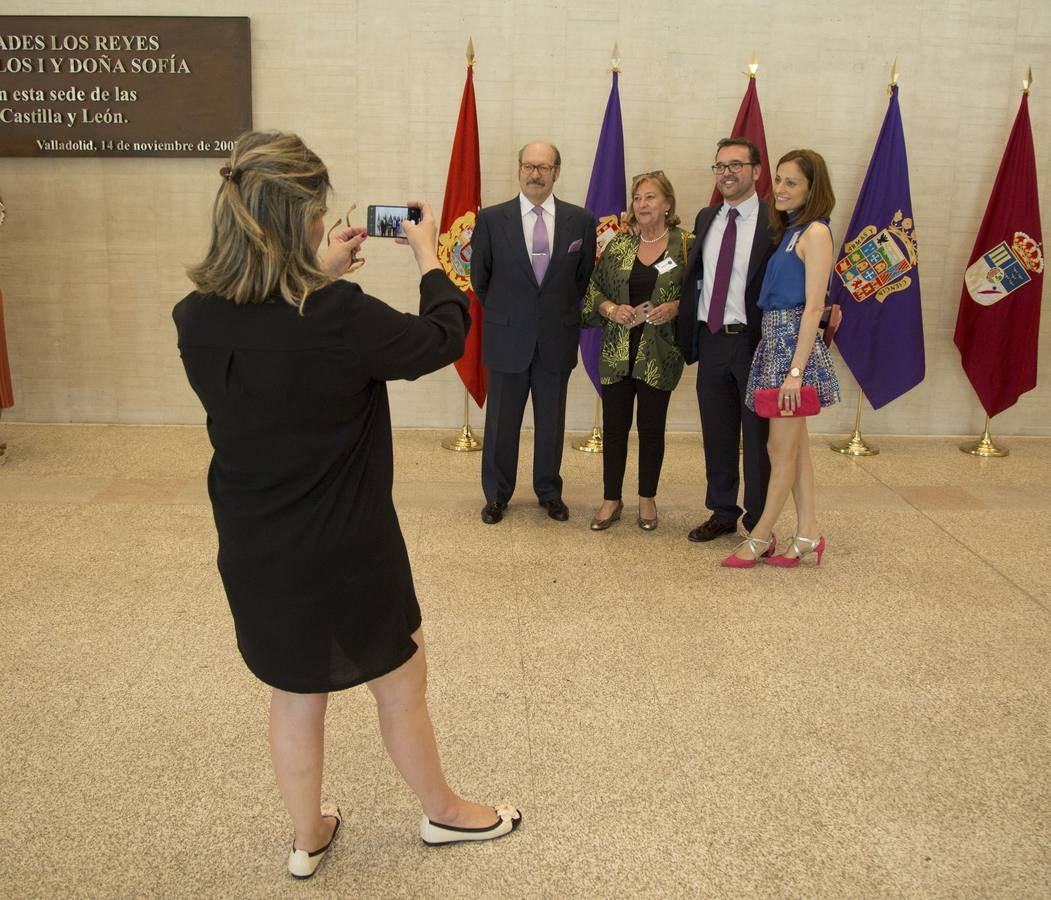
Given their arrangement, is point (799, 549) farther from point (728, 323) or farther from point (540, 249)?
point (540, 249)

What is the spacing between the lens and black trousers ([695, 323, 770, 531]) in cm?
424

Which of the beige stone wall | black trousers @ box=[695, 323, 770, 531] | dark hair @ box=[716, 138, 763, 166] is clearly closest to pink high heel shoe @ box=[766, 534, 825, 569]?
black trousers @ box=[695, 323, 770, 531]

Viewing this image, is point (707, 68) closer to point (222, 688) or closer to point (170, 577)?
point (170, 577)

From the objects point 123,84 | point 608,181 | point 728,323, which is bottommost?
point 728,323

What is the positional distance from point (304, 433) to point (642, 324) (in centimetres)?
Result: 273

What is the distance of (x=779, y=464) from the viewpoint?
4035 mm

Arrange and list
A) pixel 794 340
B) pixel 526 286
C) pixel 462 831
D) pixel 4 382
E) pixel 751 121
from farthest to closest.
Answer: pixel 751 121 → pixel 4 382 → pixel 526 286 → pixel 794 340 → pixel 462 831

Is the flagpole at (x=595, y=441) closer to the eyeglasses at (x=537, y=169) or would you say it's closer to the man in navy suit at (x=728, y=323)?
the man in navy suit at (x=728, y=323)

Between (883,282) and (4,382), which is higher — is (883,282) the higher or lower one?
the higher one

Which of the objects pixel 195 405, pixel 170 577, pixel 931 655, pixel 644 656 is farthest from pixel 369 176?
pixel 931 655

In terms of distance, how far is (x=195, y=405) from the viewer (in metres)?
6.25

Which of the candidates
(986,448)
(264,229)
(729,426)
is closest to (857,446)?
(986,448)

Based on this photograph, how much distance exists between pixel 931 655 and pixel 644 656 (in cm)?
94

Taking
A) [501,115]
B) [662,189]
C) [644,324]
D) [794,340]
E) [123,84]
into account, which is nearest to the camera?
[794,340]
